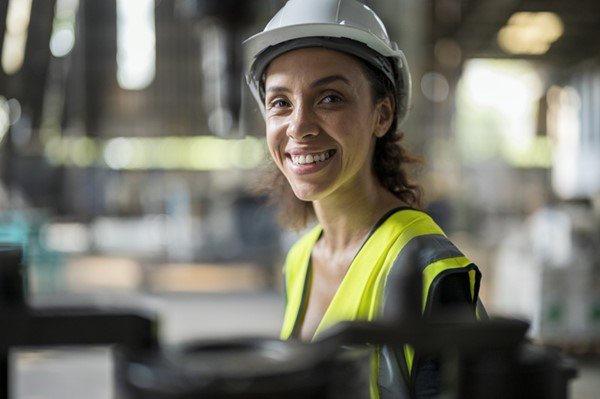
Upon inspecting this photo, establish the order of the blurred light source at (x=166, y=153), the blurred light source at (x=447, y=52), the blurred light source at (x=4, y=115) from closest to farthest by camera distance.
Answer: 1. the blurred light source at (x=4, y=115)
2. the blurred light source at (x=447, y=52)
3. the blurred light source at (x=166, y=153)

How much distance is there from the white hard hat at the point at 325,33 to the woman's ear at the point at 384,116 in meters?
0.09

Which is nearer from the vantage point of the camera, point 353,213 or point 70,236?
point 353,213

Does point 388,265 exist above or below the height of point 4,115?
below

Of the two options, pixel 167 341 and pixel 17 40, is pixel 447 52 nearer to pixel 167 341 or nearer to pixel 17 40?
pixel 17 40

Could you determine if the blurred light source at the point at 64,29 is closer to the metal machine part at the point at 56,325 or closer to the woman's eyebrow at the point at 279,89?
the woman's eyebrow at the point at 279,89

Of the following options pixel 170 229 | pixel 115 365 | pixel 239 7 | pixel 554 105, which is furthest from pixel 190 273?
pixel 554 105

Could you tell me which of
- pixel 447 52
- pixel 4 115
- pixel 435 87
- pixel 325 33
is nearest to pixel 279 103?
pixel 325 33

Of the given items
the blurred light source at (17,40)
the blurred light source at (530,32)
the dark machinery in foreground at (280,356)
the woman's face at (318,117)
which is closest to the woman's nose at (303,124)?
the woman's face at (318,117)

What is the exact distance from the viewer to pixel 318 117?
146cm

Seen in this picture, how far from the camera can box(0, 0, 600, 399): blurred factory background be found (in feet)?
24.7

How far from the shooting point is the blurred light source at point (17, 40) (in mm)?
20453

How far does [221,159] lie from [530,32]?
69.3 feet

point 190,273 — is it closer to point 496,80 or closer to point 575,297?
point 575,297

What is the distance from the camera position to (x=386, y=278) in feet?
4.37
